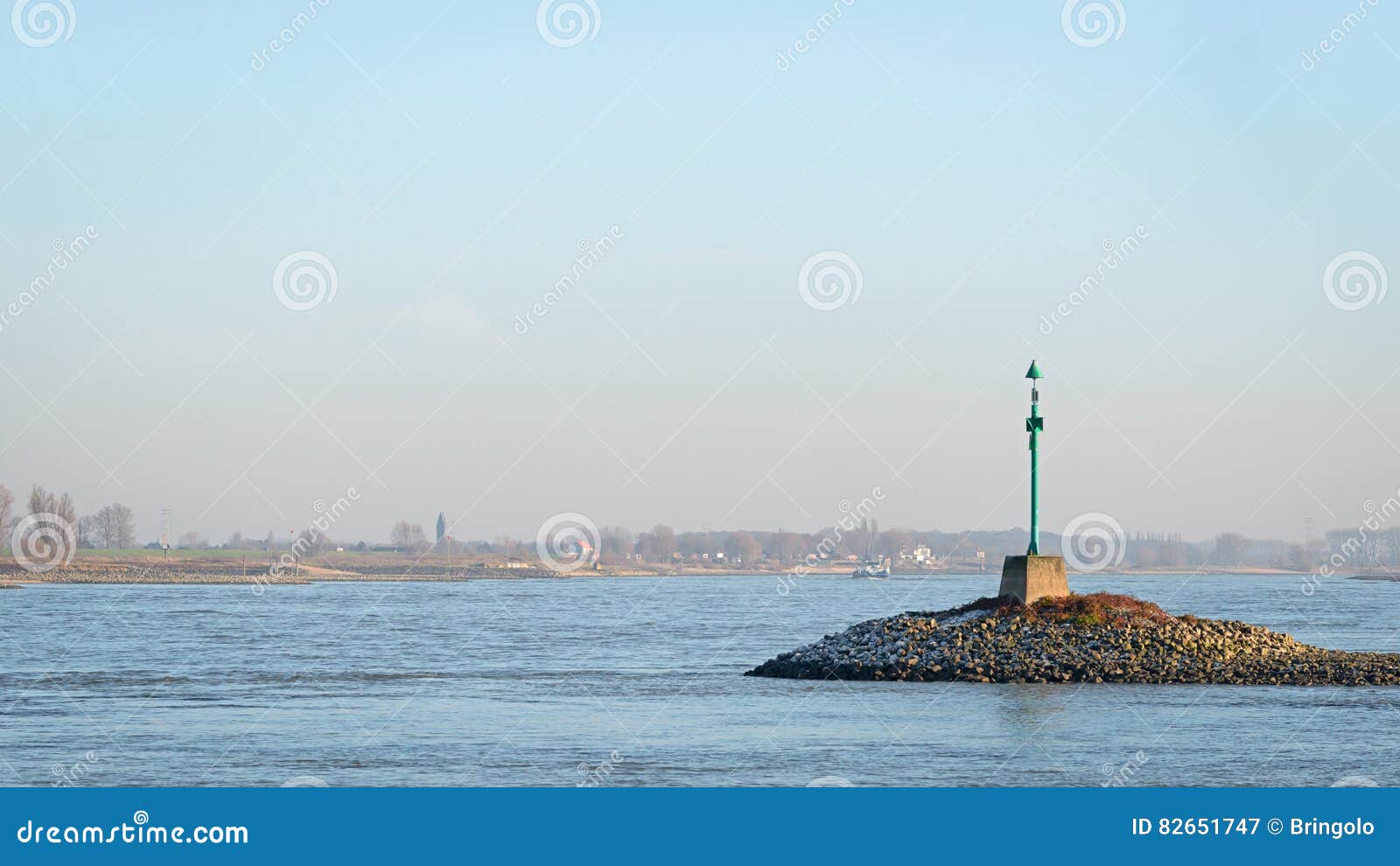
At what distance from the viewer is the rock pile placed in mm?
36719

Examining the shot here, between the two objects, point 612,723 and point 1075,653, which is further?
point 1075,653

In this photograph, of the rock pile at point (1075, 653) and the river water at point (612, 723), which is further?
the rock pile at point (1075, 653)

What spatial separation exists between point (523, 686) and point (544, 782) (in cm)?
1659

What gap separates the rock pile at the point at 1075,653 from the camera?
3672cm

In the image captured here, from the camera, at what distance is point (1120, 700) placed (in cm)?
3281

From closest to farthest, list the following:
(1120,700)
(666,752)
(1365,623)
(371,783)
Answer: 1. (371,783)
2. (666,752)
3. (1120,700)
4. (1365,623)

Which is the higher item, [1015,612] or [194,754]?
[1015,612]

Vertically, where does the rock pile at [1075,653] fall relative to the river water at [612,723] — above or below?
above

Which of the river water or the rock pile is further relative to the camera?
the rock pile

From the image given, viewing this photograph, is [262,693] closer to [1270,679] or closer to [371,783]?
[371,783]

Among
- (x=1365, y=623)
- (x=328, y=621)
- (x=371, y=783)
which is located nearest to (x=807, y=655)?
(x=371, y=783)

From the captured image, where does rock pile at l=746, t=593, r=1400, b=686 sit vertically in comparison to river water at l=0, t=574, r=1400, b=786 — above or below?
above

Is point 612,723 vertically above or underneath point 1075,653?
underneath

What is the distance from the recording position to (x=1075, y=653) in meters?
37.3
